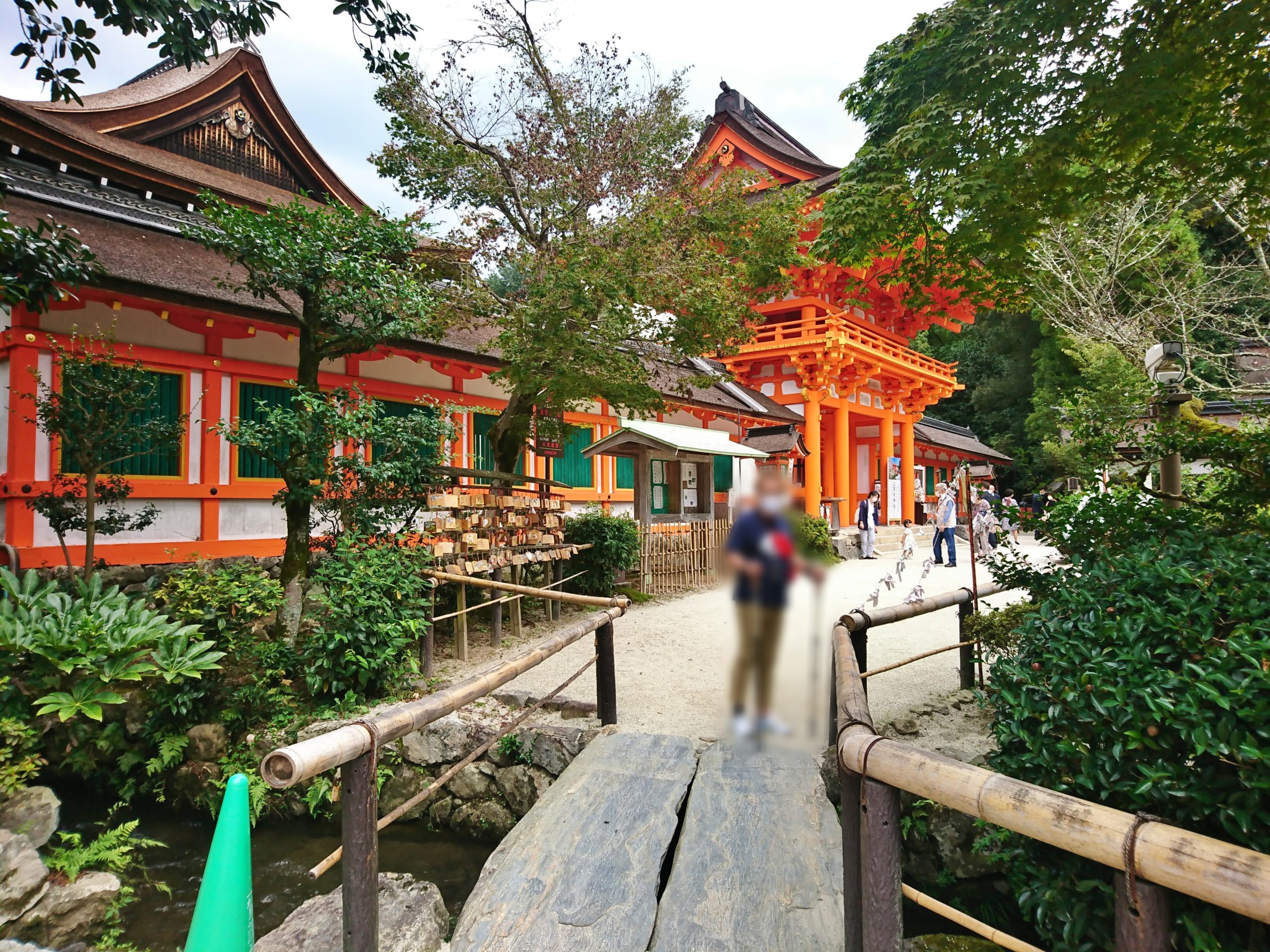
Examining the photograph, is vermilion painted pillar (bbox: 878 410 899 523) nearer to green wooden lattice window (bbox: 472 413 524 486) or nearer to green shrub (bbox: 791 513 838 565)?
green shrub (bbox: 791 513 838 565)

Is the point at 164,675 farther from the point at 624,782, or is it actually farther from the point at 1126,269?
the point at 1126,269

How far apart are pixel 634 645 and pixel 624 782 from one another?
3.25 metres

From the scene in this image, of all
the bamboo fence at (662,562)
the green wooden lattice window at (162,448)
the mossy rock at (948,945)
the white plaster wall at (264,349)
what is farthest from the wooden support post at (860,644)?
the white plaster wall at (264,349)

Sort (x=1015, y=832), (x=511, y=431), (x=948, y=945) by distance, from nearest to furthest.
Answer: (x=1015, y=832) < (x=948, y=945) < (x=511, y=431)

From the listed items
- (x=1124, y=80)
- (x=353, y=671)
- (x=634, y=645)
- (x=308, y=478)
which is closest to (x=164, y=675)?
(x=353, y=671)

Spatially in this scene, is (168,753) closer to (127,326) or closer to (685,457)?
(127,326)

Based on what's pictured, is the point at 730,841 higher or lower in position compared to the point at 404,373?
lower

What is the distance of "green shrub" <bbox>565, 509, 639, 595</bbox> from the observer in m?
8.41

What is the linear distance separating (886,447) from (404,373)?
872 centimetres

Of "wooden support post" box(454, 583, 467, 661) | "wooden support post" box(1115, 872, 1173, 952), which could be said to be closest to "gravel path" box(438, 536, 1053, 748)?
"wooden support post" box(454, 583, 467, 661)

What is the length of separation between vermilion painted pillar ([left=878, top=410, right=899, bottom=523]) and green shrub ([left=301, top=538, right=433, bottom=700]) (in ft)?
13.6

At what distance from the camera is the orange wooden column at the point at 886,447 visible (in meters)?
1.59

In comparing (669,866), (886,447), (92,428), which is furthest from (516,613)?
(886,447)

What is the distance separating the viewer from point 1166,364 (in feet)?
14.4
